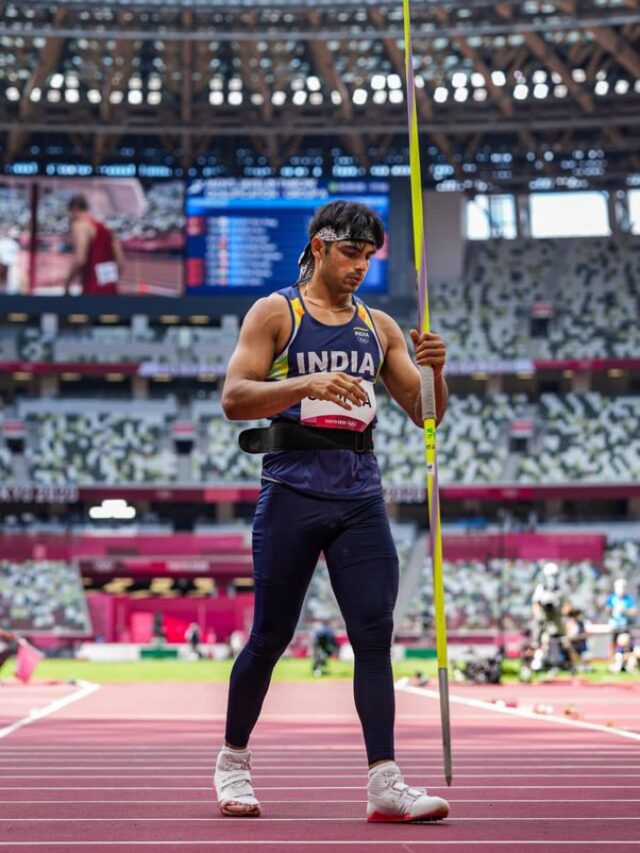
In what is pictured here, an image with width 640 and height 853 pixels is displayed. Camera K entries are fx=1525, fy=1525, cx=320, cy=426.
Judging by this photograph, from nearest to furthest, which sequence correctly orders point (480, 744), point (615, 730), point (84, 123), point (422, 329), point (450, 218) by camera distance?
point (422, 329), point (480, 744), point (615, 730), point (84, 123), point (450, 218)

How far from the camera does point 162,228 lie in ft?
174

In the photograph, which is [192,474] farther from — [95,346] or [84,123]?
[84,123]

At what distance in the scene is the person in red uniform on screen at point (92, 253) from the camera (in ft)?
173

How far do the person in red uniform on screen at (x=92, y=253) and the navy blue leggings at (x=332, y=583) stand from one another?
157ft

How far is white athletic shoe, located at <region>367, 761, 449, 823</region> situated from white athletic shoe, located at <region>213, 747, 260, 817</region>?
482 millimetres

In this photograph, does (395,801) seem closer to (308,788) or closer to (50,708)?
(308,788)

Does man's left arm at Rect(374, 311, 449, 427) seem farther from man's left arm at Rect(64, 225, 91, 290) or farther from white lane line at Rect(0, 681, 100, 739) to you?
man's left arm at Rect(64, 225, 91, 290)

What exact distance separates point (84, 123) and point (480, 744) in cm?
4312

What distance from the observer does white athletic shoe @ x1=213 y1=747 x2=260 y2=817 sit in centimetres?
574

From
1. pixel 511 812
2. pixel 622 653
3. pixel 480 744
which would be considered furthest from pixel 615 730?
pixel 622 653

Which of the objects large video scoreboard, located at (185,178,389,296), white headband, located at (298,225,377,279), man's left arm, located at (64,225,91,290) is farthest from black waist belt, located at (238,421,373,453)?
man's left arm, located at (64,225,91,290)

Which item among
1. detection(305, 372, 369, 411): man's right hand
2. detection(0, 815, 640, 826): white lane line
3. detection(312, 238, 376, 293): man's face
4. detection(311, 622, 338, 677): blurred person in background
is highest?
detection(312, 238, 376, 293): man's face

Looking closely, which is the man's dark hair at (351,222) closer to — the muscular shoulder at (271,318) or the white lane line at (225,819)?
the muscular shoulder at (271,318)

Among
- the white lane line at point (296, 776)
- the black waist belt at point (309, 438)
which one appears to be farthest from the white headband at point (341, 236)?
the white lane line at point (296, 776)
